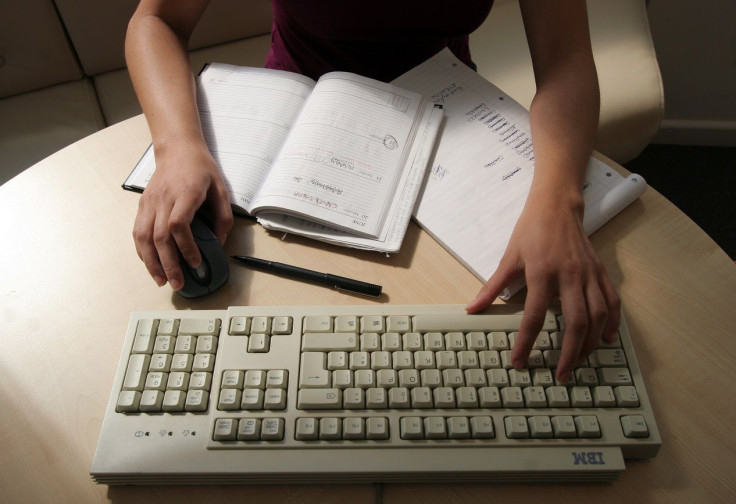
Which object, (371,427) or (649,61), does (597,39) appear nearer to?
(649,61)

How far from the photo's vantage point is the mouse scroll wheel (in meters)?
0.64

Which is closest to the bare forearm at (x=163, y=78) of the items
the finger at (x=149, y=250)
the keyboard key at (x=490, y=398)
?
the finger at (x=149, y=250)

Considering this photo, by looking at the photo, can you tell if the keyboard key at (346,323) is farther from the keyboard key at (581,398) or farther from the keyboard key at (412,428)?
the keyboard key at (581,398)

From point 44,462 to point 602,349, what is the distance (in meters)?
0.57

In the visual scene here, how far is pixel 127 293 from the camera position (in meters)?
0.67

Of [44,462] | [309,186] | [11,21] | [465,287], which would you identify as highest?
[11,21]

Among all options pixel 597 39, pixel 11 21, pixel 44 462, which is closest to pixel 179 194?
pixel 44 462

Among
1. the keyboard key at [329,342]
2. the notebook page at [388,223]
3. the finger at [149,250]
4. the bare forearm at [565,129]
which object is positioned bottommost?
the keyboard key at [329,342]

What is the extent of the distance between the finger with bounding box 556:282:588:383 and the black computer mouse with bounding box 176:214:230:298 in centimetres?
38

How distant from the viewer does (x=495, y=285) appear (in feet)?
2.05

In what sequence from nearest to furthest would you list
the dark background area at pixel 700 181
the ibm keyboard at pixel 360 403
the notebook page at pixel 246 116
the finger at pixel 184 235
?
1. the ibm keyboard at pixel 360 403
2. the finger at pixel 184 235
3. the notebook page at pixel 246 116
4. the dark background area at pixel 700 181

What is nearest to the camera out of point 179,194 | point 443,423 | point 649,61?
point 443,423

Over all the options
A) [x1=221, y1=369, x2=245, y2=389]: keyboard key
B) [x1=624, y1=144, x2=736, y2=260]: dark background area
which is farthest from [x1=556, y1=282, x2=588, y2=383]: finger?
[x1=624, y1=144, x2=736, y2=260]: dark background area

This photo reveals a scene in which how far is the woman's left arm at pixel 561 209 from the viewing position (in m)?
0.59
